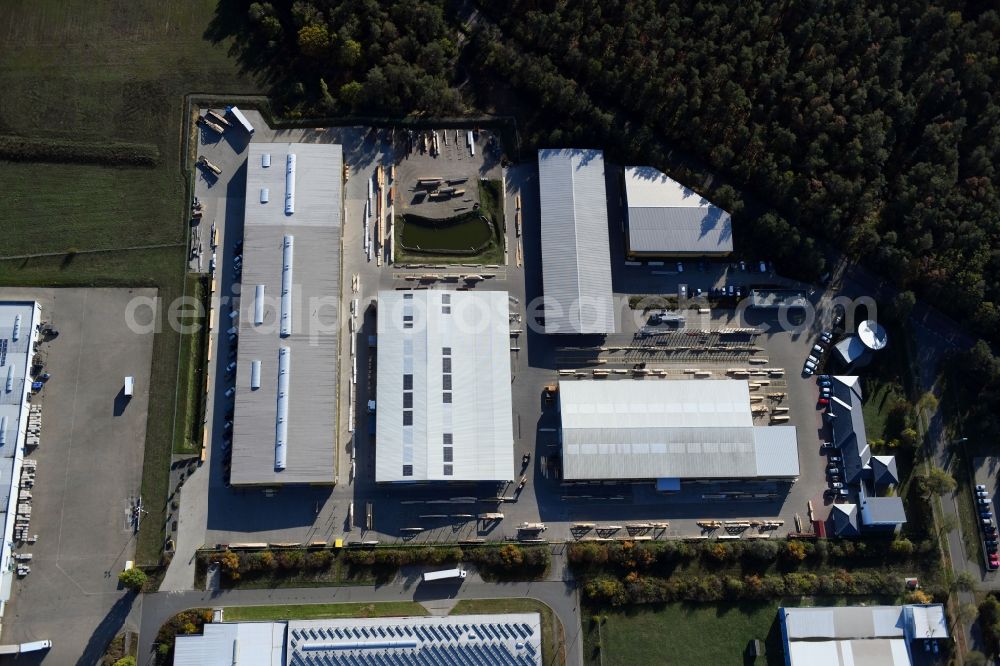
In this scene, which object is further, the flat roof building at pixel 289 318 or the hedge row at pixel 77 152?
the hedge row at pixel 77 152

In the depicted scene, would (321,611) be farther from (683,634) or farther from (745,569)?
(745,569)

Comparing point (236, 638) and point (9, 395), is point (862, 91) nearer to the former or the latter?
point (236, 638)

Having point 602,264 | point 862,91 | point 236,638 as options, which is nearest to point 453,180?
point 602,264

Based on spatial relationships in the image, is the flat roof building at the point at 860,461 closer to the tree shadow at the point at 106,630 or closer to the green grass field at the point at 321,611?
the green grass field at the point at 321,611

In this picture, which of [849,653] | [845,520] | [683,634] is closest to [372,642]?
[683,634]

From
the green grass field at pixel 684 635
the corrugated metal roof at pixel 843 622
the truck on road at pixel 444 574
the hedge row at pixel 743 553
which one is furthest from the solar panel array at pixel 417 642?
the corrugated metal roof at pixel 843 622

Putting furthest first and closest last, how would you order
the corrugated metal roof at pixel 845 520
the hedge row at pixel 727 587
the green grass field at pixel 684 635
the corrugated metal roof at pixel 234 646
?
the corrugated metal roof at pixel 845 520 → the hedge row at pixel 727 587 → the green grass field at pixel 684 635 → the corrugated metal roof at pixel 234 646
